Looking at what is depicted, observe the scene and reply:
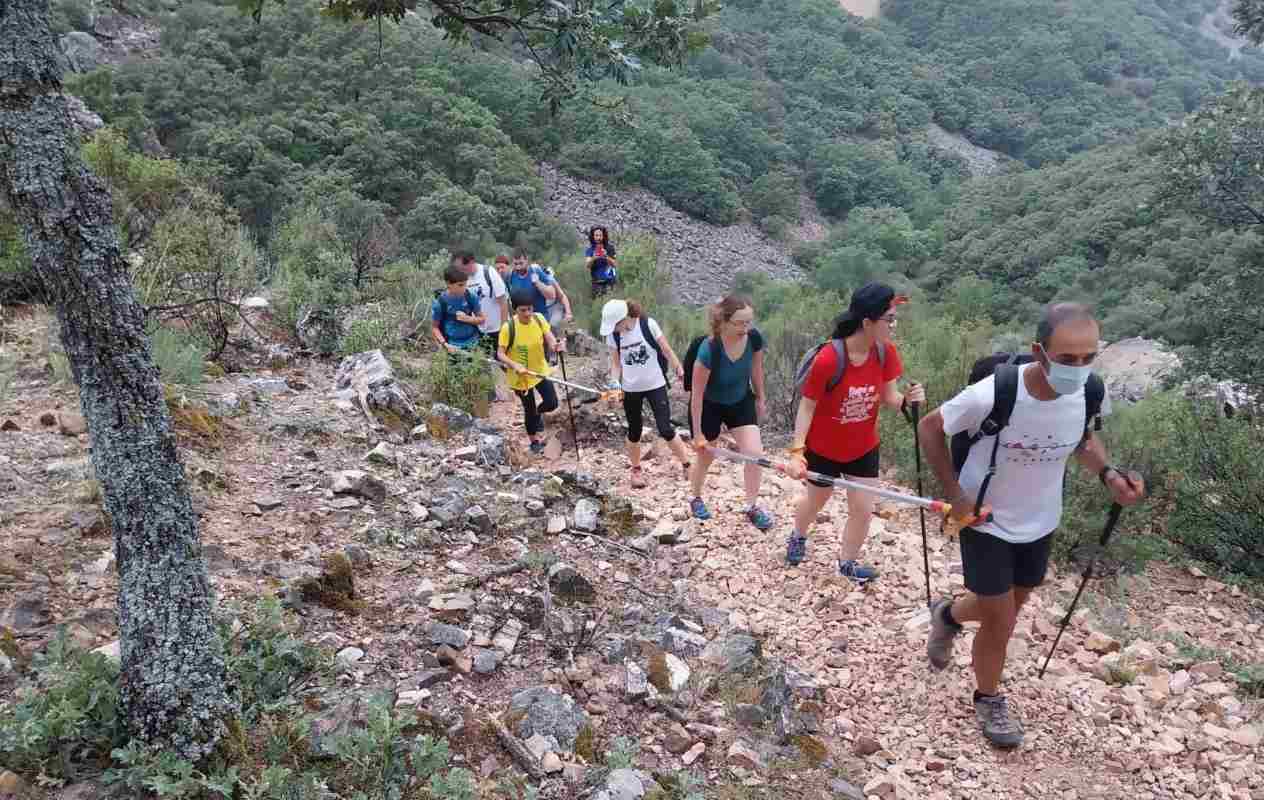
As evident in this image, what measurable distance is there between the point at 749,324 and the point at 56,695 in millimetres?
3576

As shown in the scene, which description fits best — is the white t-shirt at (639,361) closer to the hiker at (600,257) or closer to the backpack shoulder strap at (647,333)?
the backpack shoulder strap at (647,333)

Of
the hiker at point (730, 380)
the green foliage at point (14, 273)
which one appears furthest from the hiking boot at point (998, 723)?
the green foliage at point (14, 273)

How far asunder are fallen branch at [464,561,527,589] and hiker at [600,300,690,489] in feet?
6.10

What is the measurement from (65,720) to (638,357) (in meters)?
3.94

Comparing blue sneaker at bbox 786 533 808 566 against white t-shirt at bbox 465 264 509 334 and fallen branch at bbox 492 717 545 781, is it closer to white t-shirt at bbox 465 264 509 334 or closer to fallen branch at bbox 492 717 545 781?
fallen branch at bbox 492 717 545 781

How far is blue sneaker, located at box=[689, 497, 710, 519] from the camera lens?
5.48 m

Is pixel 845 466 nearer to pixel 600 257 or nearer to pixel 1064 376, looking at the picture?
pixel 1064 376

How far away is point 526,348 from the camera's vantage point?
643cm

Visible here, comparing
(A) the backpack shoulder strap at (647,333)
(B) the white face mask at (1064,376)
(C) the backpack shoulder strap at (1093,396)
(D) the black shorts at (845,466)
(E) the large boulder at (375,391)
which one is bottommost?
(E) the large boulder at (375,391)

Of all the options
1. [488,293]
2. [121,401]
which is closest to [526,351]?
[488,293]

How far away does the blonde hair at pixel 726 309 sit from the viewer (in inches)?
184

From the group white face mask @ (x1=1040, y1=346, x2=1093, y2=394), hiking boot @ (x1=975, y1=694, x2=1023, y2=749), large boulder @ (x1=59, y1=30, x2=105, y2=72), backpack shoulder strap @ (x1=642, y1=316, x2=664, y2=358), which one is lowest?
hiking boot @ (x1=975, y1=694, x2=1023, y2=749)

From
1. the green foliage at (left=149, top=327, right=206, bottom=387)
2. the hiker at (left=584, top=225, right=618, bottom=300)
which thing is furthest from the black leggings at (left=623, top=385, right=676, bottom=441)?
the hiker at (left=584, top=225, right=618, bottom=300)

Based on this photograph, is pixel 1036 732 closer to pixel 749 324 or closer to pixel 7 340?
pixel 749 324
